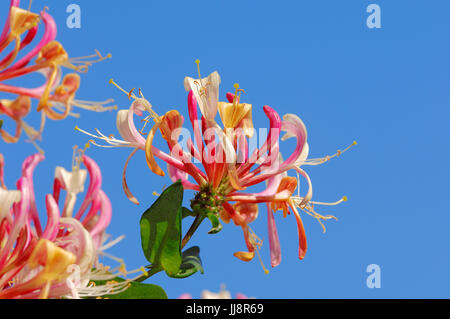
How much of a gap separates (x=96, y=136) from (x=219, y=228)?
0.54 m

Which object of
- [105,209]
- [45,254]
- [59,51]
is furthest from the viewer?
[105,209]

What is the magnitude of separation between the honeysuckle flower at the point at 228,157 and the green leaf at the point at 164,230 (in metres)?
0.32

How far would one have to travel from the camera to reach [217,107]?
218cm

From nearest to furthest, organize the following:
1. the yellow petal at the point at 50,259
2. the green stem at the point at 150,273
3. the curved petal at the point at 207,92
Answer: the yellow petal at the point at 50,259, the green stem at the point at 150,273, the curved petal at the point at 207,92

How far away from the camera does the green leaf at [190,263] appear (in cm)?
196

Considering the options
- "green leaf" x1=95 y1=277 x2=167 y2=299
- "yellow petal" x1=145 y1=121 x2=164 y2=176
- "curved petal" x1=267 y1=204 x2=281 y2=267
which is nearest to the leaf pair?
"green leaf" x1=95 y1=277 x2=167 y2=299

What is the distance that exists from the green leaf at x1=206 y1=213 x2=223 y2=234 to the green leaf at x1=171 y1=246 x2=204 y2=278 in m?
0.09

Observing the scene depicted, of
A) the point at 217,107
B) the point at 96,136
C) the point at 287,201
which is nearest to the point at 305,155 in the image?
the point at 287,201

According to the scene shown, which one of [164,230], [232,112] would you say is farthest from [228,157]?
[164,230]

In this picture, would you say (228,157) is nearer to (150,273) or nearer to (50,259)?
(150,273)

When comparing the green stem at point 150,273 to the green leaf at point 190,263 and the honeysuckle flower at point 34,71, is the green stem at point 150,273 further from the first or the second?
the honeysuckle flower at point 34,71

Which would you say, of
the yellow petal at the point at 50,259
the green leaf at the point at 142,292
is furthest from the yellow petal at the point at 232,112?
the yellow petal at the point at 50,259

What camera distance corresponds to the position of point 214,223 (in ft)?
7.29

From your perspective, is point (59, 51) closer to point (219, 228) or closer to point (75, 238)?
point (75, 238)
